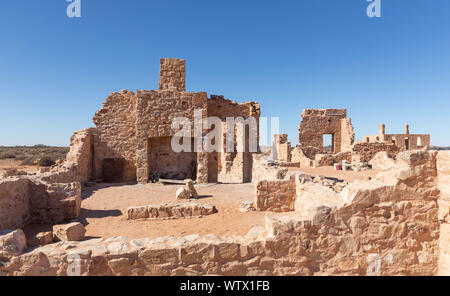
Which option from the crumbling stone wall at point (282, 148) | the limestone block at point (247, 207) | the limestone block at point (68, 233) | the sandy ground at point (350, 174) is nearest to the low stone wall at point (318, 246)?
the limestone block at point (68, 233)

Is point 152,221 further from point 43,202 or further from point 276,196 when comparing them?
point 276,196

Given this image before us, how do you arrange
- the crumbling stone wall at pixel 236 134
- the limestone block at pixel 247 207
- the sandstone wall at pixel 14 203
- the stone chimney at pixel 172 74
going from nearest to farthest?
the sandstone wall at pixel 14 203 < the limestone block at pixel 247 207 < the stone chimney at pixel 172 74 < the crumbling stone wall at pixel 236 134

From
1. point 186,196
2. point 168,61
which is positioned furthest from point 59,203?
point 168,61

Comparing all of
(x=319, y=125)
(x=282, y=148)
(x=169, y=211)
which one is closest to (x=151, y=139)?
(x=169, y=211)

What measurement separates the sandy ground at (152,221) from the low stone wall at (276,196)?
1.13ft

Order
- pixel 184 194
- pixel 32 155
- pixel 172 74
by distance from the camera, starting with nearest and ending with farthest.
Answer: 1. pixel 184 194
2. pixel 172 74
3. pixel 32 155

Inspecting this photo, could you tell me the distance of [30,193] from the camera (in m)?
5.54

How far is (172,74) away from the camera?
11.2 m

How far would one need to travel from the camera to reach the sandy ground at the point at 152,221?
5043 millimetres

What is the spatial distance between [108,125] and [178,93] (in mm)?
3810

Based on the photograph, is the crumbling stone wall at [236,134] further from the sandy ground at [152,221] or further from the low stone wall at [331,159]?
the low stone wall at [331,159]

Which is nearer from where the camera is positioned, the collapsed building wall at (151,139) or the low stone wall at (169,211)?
the low stone wall at (169,211)

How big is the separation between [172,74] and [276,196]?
8.01m
